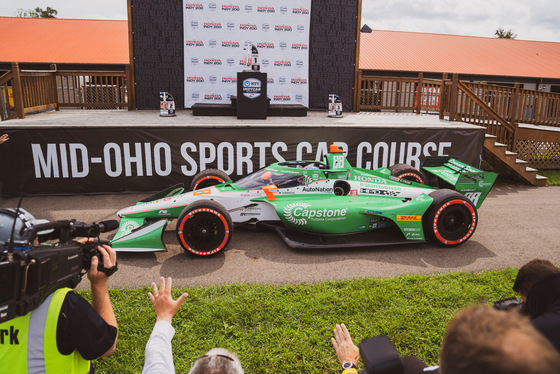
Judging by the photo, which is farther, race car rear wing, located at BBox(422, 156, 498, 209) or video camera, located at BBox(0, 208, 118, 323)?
race car rear wing, located at BBox(422, 156, 498, 209)

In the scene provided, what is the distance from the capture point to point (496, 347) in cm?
119

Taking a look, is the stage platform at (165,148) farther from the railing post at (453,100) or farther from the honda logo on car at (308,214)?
the honda logo on car at (308,214)

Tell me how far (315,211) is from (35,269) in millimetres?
4719

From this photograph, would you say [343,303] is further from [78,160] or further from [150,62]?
[150,62]

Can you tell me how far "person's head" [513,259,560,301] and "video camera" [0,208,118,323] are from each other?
8.66ft

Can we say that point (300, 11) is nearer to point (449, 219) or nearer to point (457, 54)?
point (449, 219)

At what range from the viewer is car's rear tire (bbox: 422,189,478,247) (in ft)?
21.1

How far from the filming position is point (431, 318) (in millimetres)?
4473

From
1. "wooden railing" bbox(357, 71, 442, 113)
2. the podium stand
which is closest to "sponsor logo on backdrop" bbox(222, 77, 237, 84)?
the podium stand

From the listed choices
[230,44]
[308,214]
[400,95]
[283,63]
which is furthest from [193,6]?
[308,214]

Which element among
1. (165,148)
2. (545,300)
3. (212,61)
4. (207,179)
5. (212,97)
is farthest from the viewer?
(212,97)

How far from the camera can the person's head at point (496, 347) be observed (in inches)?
45.5

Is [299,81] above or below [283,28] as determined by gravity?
below

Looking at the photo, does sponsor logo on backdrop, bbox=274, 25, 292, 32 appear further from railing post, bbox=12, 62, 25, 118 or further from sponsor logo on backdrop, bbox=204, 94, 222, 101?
railing post, bbox=12, 62, 25, 118
